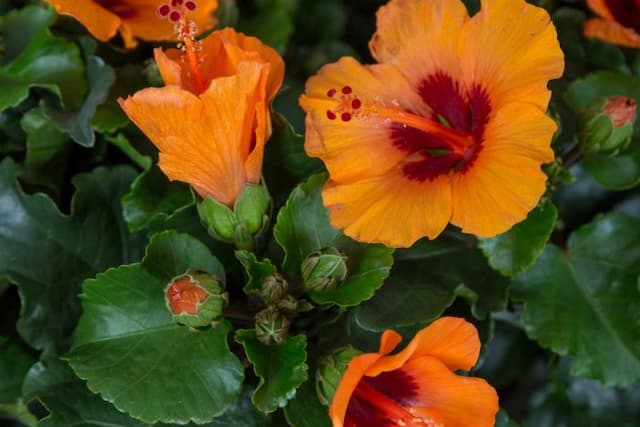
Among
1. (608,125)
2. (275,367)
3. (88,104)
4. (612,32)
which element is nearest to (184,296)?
(275,367)

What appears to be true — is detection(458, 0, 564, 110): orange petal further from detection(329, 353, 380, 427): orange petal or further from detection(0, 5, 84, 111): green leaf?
detection(0, 5, 84, 111): green leaf

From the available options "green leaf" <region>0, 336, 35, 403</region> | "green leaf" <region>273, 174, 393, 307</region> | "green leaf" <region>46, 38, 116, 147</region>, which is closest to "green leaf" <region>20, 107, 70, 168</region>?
"green leaf" <region>46, 38, 116, 147</region>

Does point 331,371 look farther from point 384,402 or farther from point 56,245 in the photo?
point 56,245

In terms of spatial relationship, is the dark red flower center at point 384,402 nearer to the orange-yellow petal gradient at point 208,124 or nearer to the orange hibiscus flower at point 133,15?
the orange-yellow petal gradient at point 208,124

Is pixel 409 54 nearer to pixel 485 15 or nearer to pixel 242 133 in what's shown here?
pixel 485 15

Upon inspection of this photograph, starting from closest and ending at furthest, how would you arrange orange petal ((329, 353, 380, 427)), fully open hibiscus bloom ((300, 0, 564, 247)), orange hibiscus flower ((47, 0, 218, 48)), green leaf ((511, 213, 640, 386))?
orange petal ((329, 353, 380, 427))
fully open hibiscus bloom ((300, 0, 564, 247))
orange hibiscus flower ((47, 0, 218, 48))
green leaf ((511, 213, 640, 386))

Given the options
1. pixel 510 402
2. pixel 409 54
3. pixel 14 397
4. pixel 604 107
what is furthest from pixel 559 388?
pixel 14 397
